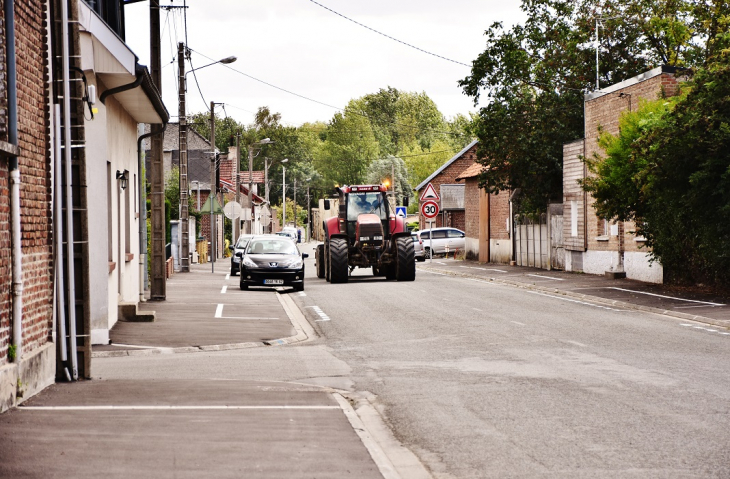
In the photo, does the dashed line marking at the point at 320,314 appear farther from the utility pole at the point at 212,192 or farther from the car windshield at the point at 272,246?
the utility pole at the point at 212,192

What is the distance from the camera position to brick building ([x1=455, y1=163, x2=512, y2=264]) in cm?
4903

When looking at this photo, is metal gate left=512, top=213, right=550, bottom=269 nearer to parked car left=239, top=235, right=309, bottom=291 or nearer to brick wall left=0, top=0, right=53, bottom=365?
parked car left=239, top=235, right=309, bottom=291

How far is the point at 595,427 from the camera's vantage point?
834cm

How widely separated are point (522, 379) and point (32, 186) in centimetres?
543

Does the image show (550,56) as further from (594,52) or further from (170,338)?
(170,338)

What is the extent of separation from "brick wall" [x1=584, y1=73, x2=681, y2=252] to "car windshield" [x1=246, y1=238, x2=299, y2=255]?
29.2ft

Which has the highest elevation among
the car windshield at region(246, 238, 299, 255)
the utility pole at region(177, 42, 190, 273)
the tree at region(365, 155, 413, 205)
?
the tree at region(365, 155, 413, 205)

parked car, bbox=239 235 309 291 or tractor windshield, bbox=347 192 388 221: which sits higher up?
tractor windshield, bbox=347 192 388 221

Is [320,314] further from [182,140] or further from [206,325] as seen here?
[182,140]

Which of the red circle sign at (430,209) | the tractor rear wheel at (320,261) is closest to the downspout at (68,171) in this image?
the tractor rear wheel at (320,261)

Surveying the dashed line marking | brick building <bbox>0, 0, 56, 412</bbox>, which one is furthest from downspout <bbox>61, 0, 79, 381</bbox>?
the dashed line marking

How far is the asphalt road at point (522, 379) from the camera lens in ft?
24.1

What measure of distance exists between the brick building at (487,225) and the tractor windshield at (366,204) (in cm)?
1453

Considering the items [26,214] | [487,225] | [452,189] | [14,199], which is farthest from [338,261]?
[452,189]
